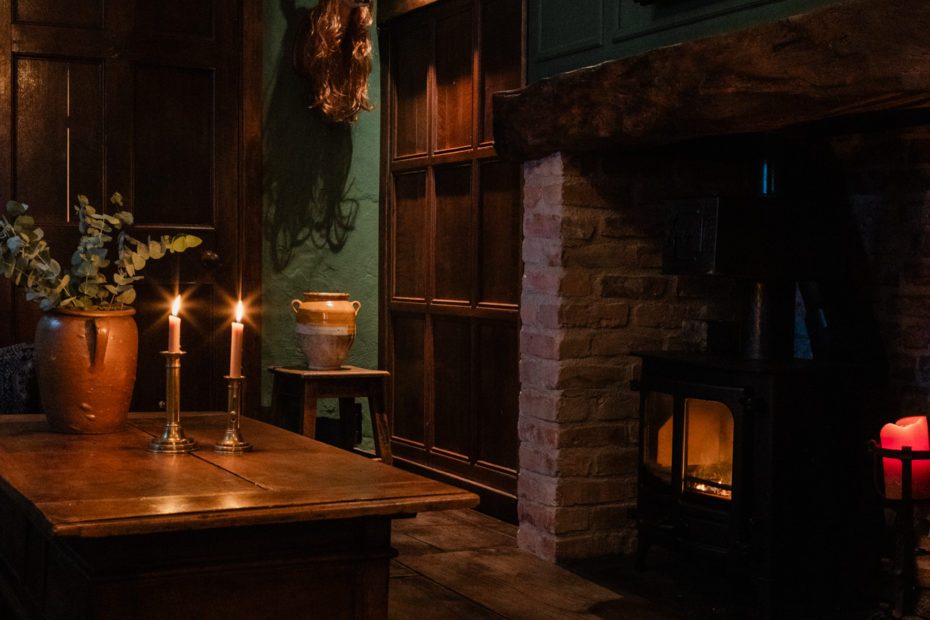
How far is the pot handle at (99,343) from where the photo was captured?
276 centimetres

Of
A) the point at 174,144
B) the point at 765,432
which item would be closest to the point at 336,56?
the point at 174,144

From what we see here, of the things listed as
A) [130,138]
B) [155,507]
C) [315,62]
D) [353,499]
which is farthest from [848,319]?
[130,138]

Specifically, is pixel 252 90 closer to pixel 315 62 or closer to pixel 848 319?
pixel 315 62

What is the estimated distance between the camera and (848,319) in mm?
3402

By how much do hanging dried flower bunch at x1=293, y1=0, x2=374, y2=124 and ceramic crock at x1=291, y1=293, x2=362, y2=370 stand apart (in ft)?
3.38

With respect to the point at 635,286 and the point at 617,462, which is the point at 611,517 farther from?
the point at 635,286

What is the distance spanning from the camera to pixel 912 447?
2959 mm

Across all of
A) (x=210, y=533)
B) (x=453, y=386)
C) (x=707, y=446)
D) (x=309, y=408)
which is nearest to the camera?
(x=210, y=533)

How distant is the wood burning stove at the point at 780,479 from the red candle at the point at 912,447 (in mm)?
323

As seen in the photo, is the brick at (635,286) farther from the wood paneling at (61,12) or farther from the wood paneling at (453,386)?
the wood paneling at (61,12)

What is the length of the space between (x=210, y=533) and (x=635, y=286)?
2.25 m

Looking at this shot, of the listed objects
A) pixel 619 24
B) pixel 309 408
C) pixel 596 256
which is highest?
pixel 619 24

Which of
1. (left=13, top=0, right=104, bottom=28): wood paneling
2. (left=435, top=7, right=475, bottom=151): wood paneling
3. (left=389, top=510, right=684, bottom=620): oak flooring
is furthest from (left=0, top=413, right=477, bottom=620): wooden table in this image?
(left=13, top=0, right=104, bottom=28): wood paneling

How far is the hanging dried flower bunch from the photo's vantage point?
5062 millimetres
